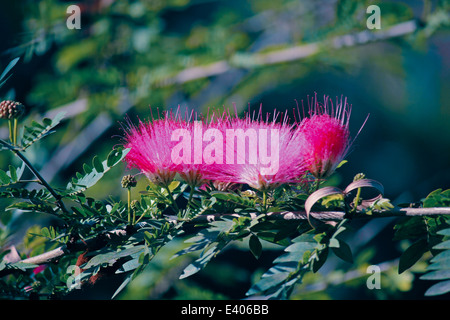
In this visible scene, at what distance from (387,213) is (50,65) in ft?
7.40

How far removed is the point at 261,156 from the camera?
2.58 feet

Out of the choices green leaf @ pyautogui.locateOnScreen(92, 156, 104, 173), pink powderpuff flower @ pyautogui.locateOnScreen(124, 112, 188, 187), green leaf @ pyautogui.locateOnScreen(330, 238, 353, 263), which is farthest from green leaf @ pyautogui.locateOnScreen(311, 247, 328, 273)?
green leaf @ pyautogui.locateOnScreen(92, 156, 104, 173)

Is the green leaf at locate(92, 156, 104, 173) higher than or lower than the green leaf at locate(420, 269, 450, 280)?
higher

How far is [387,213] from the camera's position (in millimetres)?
746

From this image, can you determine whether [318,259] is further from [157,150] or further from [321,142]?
[157,150]

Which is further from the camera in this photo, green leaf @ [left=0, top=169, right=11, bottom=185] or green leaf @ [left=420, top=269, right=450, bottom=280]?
green leaf @ [left=0, top=169, right=11, bottom=185]

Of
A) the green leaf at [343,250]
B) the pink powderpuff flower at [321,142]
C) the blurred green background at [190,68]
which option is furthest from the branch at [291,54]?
the green leaf at [343,250]

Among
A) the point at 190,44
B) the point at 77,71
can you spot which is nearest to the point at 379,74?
the point at 190,44

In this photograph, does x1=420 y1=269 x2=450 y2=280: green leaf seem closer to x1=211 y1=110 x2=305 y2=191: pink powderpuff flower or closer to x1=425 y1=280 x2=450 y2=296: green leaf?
x1=425 y1=280 x2=450 y2=296: green leaf

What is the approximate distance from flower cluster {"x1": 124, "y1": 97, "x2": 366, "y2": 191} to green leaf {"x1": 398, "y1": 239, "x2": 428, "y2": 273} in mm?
198

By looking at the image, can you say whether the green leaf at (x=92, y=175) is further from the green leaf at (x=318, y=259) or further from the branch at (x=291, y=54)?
the branch at (x=291, y=54)

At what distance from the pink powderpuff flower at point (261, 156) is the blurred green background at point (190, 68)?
2.68 feet

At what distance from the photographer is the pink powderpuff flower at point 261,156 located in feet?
2.54

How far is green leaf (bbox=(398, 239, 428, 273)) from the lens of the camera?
2.66 feet
